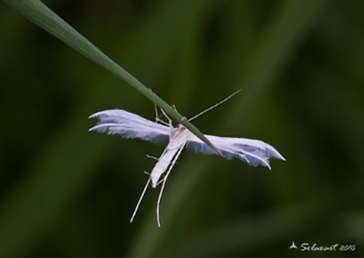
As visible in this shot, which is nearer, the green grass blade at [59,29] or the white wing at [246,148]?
the green grass blade at [59,29]

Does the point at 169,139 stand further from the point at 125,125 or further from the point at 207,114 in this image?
the point at 207,114

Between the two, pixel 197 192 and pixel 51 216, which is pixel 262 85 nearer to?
pixel 197 192

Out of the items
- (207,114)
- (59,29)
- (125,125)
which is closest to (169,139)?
(125,125)

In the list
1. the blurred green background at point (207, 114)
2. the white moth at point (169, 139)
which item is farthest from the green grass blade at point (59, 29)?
the blurred green background at point (207, 114)

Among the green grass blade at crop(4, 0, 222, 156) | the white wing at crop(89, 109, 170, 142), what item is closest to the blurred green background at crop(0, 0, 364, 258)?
the white wing at crop(89, 109, 170, 142)

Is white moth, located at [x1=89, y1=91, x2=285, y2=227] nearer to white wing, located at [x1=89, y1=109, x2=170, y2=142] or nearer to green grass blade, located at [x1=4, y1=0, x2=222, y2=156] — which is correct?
white wing, located at [x1=89, y1=109, x2=170, y2=142]

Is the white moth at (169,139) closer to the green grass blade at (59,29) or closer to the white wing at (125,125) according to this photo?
the white wing at (125,125)
